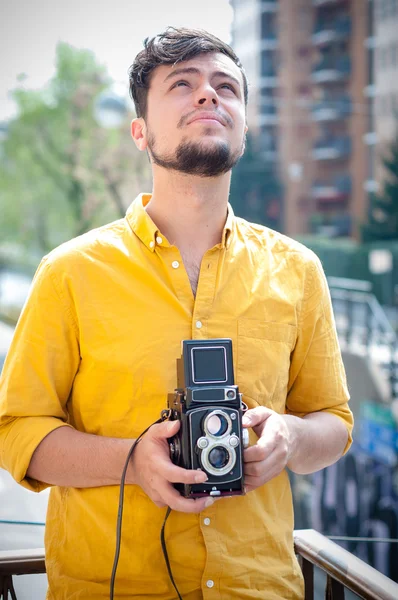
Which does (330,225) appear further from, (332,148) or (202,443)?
(202,443)

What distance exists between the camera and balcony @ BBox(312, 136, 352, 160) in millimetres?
12859

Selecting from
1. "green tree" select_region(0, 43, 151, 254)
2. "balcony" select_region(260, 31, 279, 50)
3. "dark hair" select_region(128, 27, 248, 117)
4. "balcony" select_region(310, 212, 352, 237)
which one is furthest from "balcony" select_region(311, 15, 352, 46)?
"dark hair" select_region(128, 27, 248, 117)

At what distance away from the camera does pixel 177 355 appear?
3.89 ft

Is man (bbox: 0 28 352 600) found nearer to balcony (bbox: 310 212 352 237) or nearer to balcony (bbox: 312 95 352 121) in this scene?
balcony (bbox: 310 212 352 237)

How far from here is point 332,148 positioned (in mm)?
12906

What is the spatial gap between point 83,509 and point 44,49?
26.1 feet

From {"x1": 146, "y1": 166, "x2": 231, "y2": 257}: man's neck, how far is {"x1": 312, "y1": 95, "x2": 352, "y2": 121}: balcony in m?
12.2

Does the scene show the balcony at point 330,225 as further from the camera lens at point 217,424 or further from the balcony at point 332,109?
the camera lens at point 217,424

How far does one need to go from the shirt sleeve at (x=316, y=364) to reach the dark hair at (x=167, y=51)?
0.46 m

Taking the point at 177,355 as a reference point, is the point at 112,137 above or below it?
above

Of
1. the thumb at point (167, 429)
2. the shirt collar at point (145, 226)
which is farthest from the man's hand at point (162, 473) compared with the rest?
the shirt collar at point (145, 226)

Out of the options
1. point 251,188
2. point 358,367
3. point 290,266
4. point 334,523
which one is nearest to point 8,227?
point 251,188

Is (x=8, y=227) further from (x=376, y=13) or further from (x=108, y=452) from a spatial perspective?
(x=108, y=452)

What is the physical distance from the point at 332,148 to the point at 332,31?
239 cm
